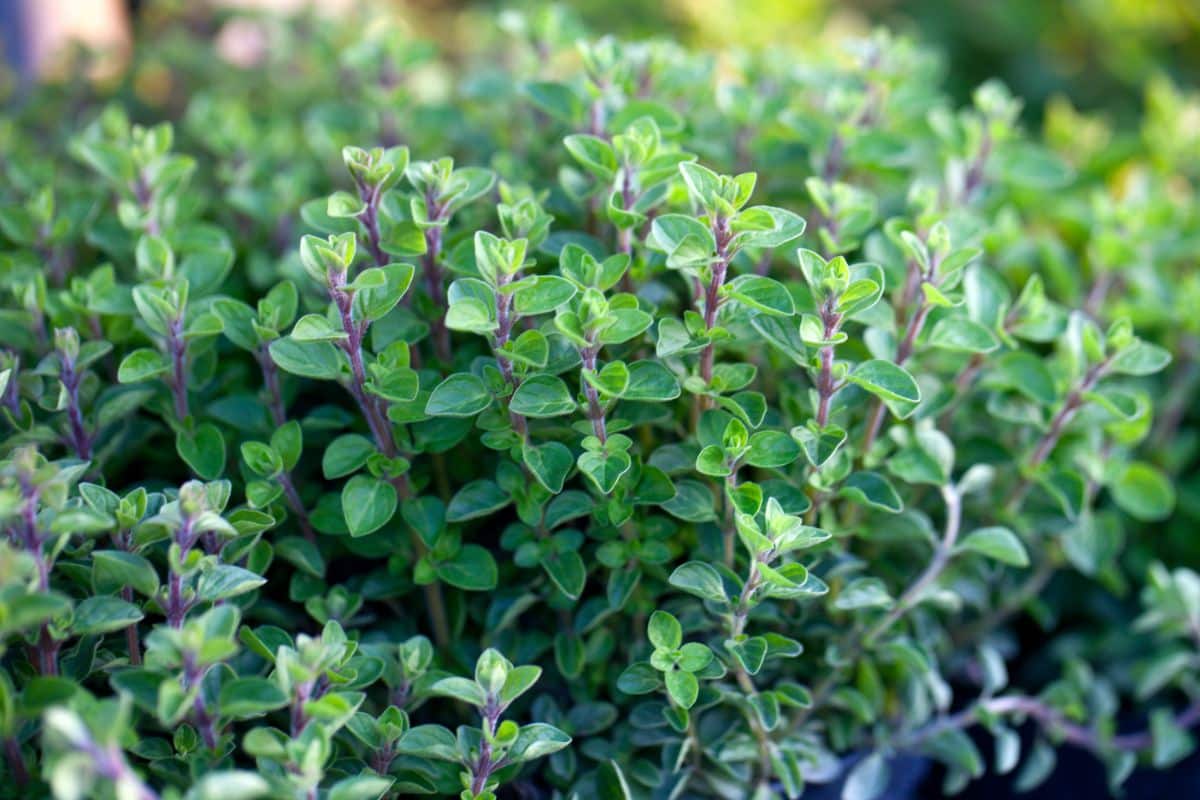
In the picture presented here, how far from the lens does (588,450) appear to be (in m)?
0.92

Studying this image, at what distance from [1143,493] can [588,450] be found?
2.30 feet

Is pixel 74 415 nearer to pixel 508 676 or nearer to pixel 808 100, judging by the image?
pixel 508 676

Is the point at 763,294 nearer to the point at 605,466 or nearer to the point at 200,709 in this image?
the point at 605,466

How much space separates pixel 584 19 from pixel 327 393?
219 cm

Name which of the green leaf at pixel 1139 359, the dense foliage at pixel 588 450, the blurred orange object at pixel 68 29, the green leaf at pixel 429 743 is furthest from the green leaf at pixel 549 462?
the blurred orange object at pixel 68 29

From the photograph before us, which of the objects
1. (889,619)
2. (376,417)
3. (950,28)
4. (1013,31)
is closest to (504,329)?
(376,417)

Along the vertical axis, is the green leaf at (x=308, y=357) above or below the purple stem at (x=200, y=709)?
above

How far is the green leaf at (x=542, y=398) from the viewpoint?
868 millimetres

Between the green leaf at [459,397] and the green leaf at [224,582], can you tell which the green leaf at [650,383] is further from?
the green leaf at [224,582]

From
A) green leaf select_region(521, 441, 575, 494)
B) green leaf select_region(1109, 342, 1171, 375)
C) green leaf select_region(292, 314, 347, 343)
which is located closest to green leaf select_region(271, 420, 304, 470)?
green leaf select_region(292, 314, 347, 343)

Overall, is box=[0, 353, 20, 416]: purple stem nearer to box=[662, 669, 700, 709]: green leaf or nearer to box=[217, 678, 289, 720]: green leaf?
box=[217, 678, 289, 720]: green leaf

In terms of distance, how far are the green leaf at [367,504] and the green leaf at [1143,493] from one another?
2.64 feet

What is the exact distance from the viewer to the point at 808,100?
1.44 metres

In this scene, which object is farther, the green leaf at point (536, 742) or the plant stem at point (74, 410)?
the plant stem at point (74, 410)
